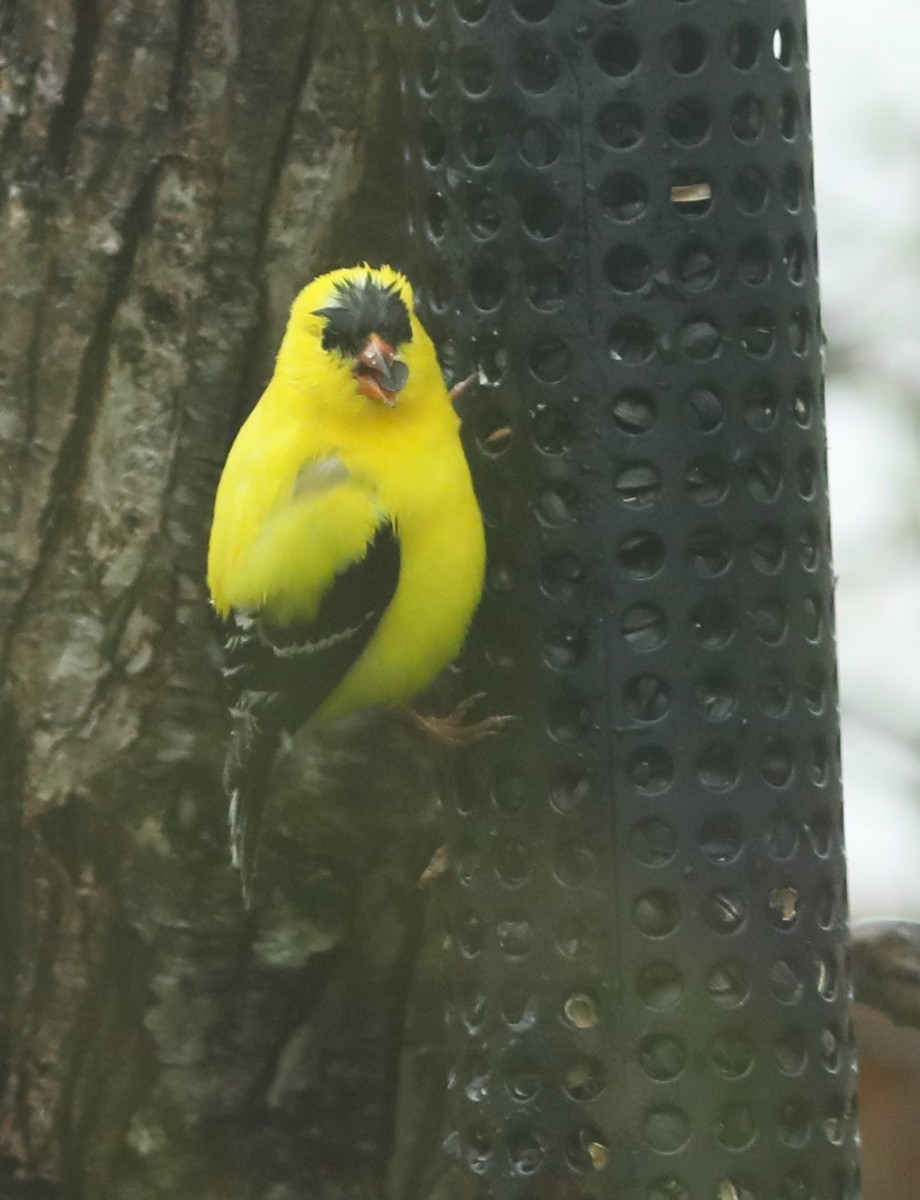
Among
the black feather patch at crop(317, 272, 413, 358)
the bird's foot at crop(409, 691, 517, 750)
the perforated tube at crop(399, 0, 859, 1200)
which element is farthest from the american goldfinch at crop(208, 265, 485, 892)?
the perforated tube at crop(399, 0, 859, 1200)

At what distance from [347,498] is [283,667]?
0.28 meters

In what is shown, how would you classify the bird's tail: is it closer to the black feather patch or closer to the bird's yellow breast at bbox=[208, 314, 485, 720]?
the bird's yellow breast at bbox=[208, 314, 485, 720]

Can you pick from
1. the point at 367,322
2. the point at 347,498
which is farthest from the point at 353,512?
the point at 367,322

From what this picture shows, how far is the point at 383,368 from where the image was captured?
9.22ft

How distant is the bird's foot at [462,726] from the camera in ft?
8.29

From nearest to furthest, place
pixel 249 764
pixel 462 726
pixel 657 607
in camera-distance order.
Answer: pixel 657 607
pixel 462 726
pixel 249 764

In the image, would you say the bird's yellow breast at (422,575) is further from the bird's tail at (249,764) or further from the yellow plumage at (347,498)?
the bird's tail at (249,764)

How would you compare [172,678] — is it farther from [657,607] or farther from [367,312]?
[657,607]

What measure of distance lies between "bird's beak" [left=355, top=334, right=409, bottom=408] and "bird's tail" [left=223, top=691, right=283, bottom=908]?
0.48 meters

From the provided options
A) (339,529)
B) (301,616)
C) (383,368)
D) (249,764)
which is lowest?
(249,764)

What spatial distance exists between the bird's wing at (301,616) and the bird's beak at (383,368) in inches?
5.9

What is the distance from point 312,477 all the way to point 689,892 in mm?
947

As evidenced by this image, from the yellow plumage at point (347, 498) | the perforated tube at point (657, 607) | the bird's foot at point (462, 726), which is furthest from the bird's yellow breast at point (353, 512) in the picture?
the perforated tube at point (657, 607)

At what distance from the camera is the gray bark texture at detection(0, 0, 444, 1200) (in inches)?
110
